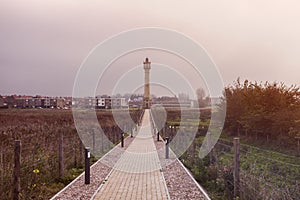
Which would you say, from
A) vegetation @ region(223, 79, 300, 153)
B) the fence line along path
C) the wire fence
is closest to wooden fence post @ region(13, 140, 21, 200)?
the fence line along path

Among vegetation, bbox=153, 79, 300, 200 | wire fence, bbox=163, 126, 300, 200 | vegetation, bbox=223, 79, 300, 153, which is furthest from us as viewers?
vegetation, bbox=223, 79, 300, 153

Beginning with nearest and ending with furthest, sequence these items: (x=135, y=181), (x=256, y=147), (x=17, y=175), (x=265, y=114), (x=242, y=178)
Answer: (x=17, y=175), (x=242, y=178), (x=135, y=181), (x=256, y=147), (x=265, y=114)

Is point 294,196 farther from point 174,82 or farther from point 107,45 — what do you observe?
point 174,82

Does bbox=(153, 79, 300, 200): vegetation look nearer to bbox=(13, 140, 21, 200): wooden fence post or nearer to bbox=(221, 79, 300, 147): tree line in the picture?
bbox=(221, 79, 300, 147): tree line

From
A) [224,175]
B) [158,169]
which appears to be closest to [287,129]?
[158,169]

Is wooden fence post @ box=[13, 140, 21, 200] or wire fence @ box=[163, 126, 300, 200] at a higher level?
wooden fence post @ box=[13, 140, 21, 200]

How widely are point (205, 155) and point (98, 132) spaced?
997cm

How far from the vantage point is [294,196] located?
604 cm

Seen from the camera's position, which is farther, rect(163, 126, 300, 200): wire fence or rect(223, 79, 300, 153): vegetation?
rect(223, 79, 300, 153): vegetation

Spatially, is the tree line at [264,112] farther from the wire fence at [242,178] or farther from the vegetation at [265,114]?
the wire fence at [242,178]

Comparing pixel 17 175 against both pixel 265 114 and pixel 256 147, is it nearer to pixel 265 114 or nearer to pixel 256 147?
pixel 256 147

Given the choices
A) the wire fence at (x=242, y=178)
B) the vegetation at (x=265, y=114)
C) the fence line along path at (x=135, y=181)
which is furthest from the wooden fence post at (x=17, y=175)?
the vegetation at (x=265, y=114)

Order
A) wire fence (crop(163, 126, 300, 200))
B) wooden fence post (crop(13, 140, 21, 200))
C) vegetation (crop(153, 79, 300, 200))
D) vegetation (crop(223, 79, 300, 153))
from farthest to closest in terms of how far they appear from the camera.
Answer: vegetation (crop(223, 79, 300, 153)) < vegetation (crop(153, 79, 300, 200)) < wire fence (crop(163, 126, 300, 200)) < wooden fence post (crop(13, 140, 21, 200))

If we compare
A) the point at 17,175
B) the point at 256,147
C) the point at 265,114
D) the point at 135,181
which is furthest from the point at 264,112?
the point at 17,175
